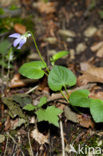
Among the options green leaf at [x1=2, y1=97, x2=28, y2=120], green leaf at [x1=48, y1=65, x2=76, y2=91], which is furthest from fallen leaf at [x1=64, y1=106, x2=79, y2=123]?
green leaf at [x1=2, y1=97, x2=28, y2=120]

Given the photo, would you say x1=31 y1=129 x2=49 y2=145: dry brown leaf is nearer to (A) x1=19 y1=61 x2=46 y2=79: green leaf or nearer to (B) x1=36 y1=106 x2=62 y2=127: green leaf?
(B) x1=36 y1=106 x2=62 y2=127: green leaf

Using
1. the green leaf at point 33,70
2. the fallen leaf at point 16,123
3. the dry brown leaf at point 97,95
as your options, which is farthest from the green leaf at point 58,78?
the fallen leaf at point 16,123

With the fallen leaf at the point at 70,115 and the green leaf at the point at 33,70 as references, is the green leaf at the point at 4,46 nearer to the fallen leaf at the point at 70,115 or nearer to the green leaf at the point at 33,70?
the green leaf at the point at 33,70

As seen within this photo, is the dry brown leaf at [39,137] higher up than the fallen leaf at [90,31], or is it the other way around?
the fallen leaf at [90,31]

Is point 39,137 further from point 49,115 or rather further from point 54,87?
point 54,87

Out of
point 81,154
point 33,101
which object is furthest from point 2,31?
point 81,154

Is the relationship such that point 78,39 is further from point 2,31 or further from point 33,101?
point 33,101

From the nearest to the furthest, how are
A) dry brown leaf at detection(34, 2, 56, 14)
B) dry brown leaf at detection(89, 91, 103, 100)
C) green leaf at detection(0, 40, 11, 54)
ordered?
dry brown leaf at detection(89, 91, 103, 100)
green leaf at detection(0, 40, 11, 54)
dry brown leaf at detection(34, 2, 56, 14)
